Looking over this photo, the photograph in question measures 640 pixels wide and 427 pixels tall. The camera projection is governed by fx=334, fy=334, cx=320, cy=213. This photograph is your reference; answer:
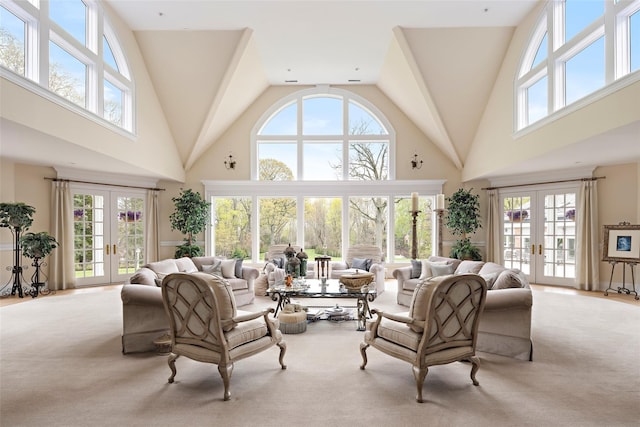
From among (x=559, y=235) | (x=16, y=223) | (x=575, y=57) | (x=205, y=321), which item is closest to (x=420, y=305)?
(x=205, y=321)

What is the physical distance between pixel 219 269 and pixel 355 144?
4.99m

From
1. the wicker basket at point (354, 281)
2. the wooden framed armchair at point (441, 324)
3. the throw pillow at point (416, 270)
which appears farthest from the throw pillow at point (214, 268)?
the wooden framed armchair at point (441, 324)

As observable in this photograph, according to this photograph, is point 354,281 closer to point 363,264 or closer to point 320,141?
point 363,264

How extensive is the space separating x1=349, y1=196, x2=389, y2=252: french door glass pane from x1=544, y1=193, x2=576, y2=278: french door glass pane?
366 centimetres

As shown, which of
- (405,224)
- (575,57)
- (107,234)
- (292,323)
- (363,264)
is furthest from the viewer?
(405,224)

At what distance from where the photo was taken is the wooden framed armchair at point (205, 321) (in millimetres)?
2643

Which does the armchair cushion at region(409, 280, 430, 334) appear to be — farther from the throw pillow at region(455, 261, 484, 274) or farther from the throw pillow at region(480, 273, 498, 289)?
the throw pillow at region(455, 261, 484, 274)

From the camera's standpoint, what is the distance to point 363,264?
6824 mm

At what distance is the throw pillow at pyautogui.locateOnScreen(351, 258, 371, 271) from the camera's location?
679cm

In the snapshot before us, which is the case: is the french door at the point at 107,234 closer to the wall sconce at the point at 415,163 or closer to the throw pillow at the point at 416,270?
the throw pillow at the point at 416,270

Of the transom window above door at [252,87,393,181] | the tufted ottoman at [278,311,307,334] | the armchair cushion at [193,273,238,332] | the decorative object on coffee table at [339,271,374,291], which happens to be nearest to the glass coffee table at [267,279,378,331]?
the decorative object on coffee table at [339,271,374,291]

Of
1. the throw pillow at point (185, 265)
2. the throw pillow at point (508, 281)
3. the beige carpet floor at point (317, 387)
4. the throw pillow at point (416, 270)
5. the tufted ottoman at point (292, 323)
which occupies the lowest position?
the beige carpet floor at point (317, 387)

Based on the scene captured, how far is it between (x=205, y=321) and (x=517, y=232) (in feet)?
25.7

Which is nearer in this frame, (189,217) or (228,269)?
(228,269)
